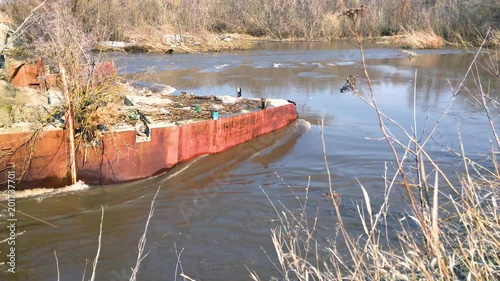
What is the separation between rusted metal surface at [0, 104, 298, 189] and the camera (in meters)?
5.89

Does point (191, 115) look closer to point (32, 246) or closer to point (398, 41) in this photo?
point (32, 246)

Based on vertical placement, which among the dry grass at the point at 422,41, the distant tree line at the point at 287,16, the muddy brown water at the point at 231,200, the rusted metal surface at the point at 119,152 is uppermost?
the distant tree line at the point at 287,16

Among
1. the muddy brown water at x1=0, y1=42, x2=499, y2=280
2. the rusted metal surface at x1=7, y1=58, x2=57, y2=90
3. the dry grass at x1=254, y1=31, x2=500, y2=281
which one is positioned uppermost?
the rusted metal surface at x1=7, y1=58, x2=57, y2=90

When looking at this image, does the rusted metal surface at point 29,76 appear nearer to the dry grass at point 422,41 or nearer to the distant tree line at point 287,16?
the distant tree line at point 287,16

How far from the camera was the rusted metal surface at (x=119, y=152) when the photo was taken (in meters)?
5.89

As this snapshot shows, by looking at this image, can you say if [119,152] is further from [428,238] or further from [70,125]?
[428,238]

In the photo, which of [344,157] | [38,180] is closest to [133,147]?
[38,180]

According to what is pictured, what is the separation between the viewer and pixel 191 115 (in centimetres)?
803

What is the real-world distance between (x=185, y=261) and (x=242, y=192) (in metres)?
1.96

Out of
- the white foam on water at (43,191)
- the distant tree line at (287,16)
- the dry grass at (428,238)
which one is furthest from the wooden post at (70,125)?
the distant tree line at (287,16)

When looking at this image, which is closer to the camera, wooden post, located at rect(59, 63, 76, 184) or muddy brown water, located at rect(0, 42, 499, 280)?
muddy brown water, located at rect(0, 42, 499, 280)

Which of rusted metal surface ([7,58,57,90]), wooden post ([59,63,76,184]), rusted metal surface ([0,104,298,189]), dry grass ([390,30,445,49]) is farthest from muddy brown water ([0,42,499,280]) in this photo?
dry grass ([390,30,445,49])

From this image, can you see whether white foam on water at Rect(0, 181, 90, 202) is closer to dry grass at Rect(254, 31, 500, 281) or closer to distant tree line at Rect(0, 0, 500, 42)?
dry grass at Rect(254, 31, 500, 281)

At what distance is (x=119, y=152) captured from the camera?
21.0 ft
